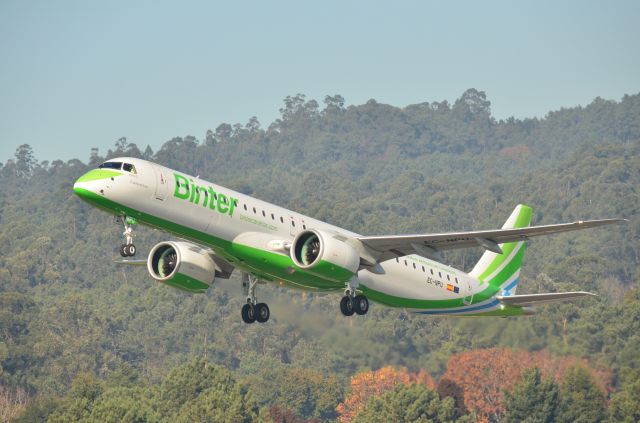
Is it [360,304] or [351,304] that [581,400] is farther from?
[351,304]

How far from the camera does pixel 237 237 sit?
48.4m

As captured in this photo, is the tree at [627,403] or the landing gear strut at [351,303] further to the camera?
the tree at [627,403]

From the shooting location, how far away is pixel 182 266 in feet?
170

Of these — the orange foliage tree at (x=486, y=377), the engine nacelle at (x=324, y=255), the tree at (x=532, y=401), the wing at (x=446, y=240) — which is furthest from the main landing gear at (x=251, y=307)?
the tree at (x=532, y=401)

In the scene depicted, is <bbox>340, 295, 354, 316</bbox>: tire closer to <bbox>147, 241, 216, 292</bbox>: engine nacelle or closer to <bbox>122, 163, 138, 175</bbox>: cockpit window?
<bbox>147, 241, 216, 292</bbox>: engine nacelle

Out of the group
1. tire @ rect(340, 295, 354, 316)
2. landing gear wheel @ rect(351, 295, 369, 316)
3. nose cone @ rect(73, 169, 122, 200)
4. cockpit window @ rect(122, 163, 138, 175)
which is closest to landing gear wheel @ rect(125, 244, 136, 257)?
nose cone @ rect(73, 169, 122, 200)

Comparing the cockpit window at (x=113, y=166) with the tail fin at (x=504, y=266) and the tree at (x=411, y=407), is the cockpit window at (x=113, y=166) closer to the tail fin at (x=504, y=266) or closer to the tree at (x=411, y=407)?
the tail fin at (x=504, y=266)

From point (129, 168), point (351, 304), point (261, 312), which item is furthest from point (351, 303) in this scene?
point (129, 168)

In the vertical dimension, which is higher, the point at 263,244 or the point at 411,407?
the point at 263,244

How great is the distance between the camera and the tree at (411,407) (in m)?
107

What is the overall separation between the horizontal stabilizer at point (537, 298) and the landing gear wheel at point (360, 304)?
26.2ft

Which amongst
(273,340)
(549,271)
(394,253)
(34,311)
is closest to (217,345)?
(273,340)

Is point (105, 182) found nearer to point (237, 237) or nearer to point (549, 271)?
point (237, 237)

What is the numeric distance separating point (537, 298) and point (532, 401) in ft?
194
